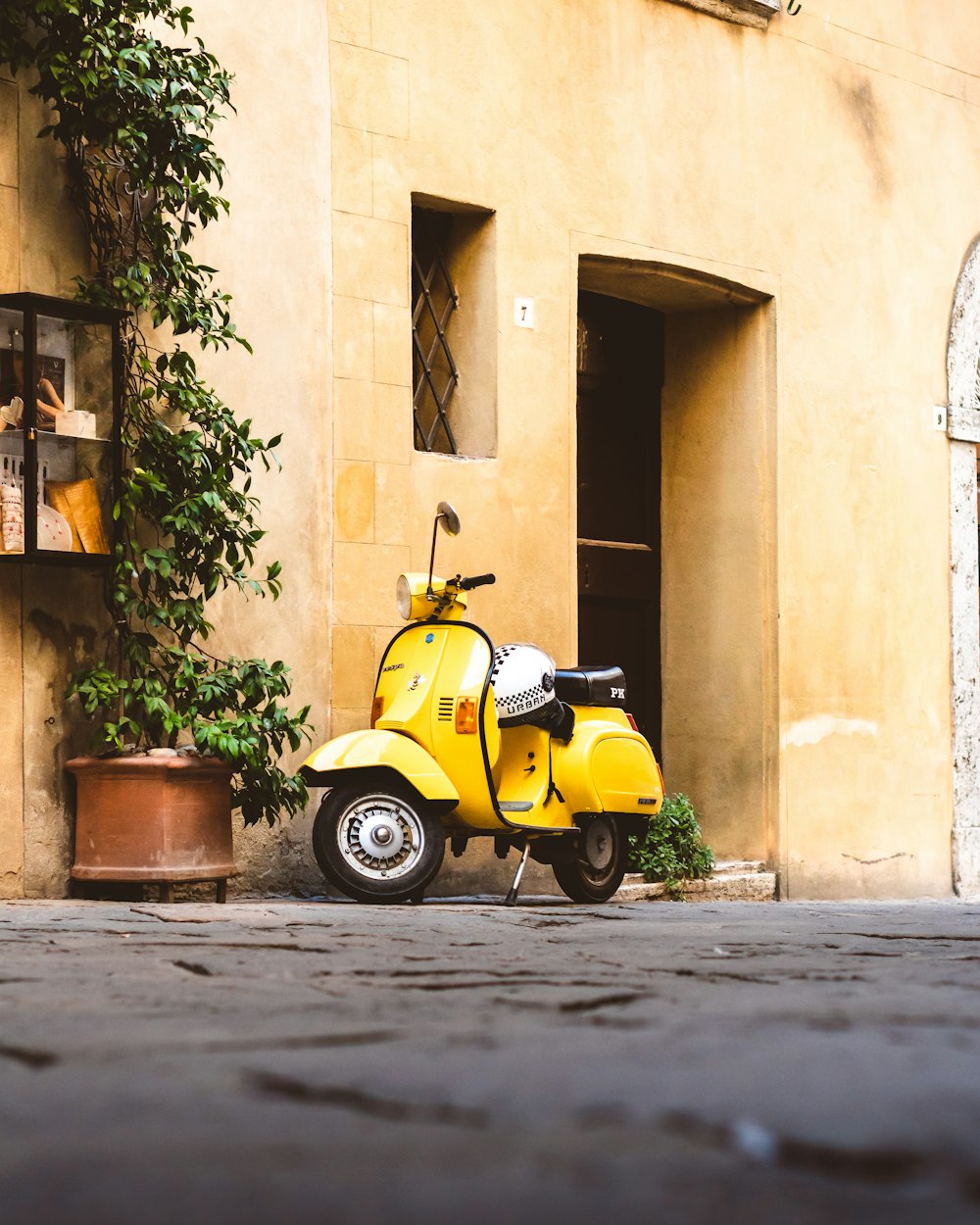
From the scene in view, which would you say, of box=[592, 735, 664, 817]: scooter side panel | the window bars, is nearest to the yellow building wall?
the window bars

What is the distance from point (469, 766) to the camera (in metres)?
6.04

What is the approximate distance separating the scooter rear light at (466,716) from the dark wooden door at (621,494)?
2.79 m

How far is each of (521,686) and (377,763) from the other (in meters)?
0.66

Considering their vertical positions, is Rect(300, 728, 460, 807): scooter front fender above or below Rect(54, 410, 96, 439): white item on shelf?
below

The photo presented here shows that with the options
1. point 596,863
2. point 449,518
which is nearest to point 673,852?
point 596,863

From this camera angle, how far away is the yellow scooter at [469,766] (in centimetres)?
591

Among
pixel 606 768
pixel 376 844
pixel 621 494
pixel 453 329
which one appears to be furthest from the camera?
pixel 621 494

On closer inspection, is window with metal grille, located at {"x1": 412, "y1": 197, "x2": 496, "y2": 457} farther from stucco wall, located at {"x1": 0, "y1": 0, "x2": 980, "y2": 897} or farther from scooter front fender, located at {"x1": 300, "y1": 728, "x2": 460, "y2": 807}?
scooter front fender, located at {"x1": 300, "y1": 728, "x2": 460, "y2": 807}

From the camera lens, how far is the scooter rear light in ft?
19.8

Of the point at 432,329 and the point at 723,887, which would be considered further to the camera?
the point at 723,887

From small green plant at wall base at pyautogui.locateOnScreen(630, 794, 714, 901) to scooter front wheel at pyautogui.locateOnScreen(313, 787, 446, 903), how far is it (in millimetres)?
2355

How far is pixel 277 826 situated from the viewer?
6742 mm

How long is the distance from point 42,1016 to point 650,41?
706 cm

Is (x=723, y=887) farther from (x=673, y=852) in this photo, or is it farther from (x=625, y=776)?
(x=625, y=776)
